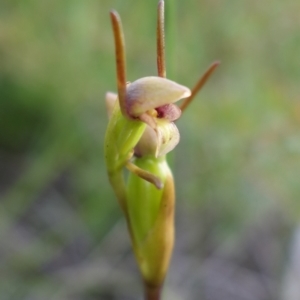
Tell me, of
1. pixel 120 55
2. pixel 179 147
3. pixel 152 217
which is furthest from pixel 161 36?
pixel 179 147

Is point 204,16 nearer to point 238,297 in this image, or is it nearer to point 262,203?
point 262,203

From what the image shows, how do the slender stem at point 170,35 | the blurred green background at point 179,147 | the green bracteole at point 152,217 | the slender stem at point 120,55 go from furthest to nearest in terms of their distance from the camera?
the blurred green background at point 179,147
the slender stem at point 170,35
the green bracteole at point 152,217
the slender stem at point 120,55

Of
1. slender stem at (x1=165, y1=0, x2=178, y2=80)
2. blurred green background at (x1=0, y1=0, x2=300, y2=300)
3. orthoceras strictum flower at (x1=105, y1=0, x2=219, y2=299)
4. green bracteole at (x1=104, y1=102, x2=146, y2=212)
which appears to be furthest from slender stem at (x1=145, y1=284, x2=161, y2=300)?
blurred green background at (x1=0, y1=0, x2=300, y2=300)

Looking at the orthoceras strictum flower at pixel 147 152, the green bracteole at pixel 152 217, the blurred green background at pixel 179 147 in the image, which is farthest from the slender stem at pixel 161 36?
the blurred green background at pixel 179 147

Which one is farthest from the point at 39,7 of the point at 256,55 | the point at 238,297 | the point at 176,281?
the point at 238,297

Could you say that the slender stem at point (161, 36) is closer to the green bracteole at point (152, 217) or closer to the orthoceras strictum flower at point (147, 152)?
the orthoceras strictum flower at point (147, 152)

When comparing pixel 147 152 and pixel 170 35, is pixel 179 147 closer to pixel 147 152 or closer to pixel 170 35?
pixel 170 35
